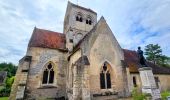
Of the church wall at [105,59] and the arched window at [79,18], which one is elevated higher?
the arched window at [79,18]

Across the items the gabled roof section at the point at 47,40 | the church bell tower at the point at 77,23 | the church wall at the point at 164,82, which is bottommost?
the church wall at the point at 164,82

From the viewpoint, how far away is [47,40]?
621 inches

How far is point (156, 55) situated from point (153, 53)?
1092 mm

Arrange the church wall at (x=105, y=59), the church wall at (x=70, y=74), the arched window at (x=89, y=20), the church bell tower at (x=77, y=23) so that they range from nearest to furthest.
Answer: the church wall at (x=105, y=59), the church wall at (x=70, y=74), the church bell tower at (x=77, y=23), the arched window at (x=89, y=20)

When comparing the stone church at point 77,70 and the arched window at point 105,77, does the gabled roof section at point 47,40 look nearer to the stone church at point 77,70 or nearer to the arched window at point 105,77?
the stone church at point 77,70

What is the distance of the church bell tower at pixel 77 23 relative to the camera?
17391 millimetres

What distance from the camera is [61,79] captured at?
14008mm

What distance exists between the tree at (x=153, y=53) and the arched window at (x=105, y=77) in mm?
31797

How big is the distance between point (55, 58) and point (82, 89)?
6555 mm

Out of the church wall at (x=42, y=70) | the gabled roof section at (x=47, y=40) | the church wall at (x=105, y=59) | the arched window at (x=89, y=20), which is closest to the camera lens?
the church wall at (x=105, y=59)

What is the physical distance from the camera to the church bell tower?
57.1 feet

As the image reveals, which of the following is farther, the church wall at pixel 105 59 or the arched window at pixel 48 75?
the arched window at pixel 48 75

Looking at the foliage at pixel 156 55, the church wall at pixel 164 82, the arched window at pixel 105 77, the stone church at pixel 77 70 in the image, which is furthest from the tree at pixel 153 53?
the arched window at pixel 105 77

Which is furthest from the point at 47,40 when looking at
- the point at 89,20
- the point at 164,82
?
the point at 164,82
